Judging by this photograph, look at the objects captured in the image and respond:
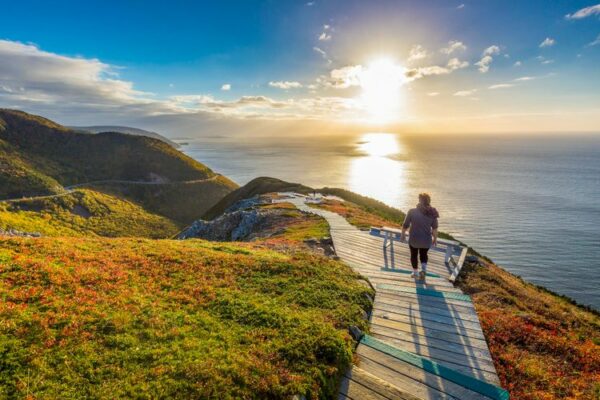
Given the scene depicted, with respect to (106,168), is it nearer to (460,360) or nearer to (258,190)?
(258,190)

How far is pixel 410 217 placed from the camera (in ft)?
41.1

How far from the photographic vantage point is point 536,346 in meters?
9.65

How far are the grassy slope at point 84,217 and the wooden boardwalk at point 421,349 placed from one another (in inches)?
3013

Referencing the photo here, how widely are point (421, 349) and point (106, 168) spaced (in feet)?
475

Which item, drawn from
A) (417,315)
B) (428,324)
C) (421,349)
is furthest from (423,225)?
(421,349)

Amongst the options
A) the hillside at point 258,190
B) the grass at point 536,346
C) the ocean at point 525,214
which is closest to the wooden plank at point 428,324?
the grass at point 536,346

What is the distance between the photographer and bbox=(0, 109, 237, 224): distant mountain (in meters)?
104

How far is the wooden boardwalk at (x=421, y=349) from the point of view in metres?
6.64

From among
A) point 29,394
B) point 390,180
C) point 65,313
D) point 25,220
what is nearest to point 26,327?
point 65,313

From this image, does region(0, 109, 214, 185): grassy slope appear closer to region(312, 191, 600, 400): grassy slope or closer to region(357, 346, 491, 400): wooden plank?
region(312, 191, 600, 400): grassy slope

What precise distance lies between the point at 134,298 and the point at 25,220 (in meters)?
81.2

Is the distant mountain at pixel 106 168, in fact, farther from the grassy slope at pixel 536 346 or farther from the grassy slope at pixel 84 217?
the grassy slope at pixel 536 346

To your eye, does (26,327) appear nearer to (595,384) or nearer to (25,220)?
(595,384)

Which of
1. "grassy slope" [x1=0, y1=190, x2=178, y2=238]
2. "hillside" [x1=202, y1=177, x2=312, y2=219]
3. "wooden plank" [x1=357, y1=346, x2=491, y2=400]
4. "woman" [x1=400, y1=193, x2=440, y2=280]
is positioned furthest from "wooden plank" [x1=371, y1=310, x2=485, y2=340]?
"grassy slope" [x1=0, y1=190, x2=178, y2=238]
